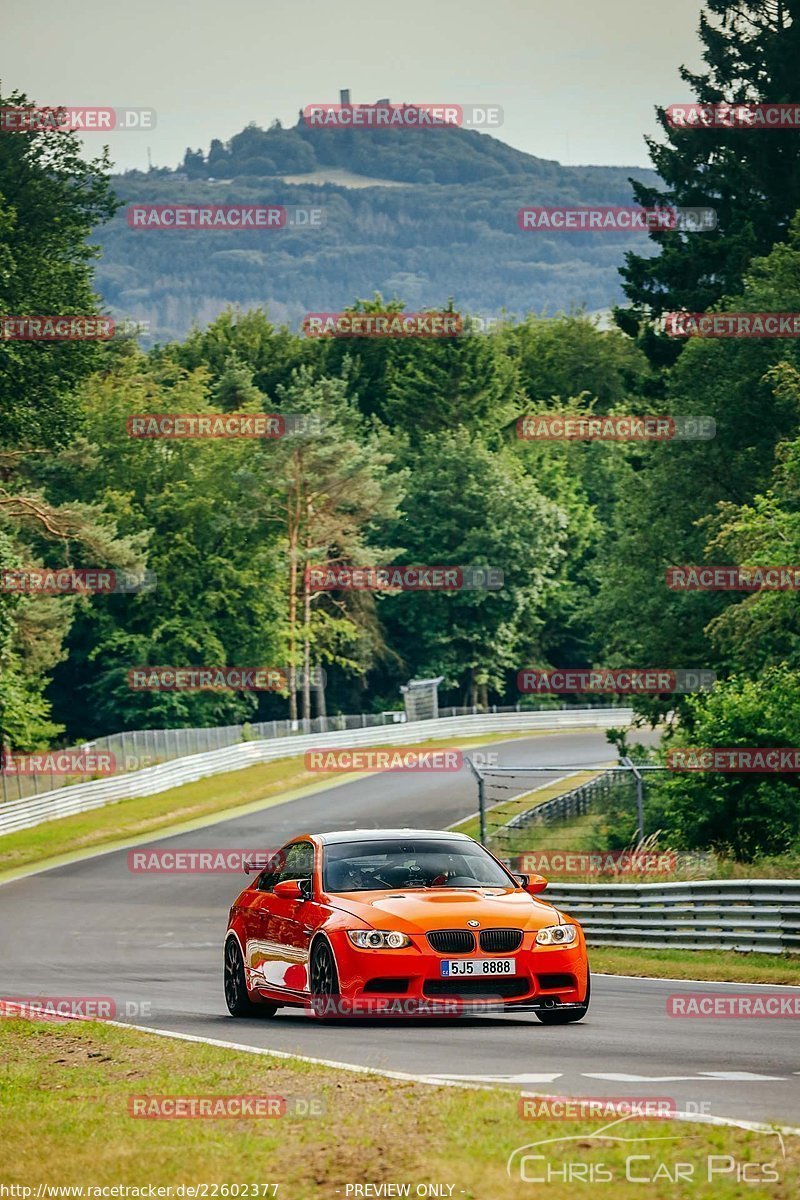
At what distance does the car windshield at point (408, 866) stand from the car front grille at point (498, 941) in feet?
3.27

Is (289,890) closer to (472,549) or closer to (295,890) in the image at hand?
(295,890)

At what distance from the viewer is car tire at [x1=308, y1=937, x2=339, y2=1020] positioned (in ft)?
43.8

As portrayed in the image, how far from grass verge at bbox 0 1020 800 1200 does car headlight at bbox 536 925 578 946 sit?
321 centimetres

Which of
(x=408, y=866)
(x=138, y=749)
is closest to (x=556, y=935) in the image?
(x=408, y=866)

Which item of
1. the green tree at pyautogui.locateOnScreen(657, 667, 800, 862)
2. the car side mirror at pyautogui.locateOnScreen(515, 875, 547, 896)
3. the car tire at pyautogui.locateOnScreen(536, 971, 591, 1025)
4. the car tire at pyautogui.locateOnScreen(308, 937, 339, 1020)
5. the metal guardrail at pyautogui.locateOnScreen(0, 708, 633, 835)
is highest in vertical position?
the car side mirror at pyautogui.locateOnScreen(515, 875, 547, 896)

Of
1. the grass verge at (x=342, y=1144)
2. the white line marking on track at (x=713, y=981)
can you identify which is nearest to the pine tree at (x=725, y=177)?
the white line marking on track at (x=713, y=981)

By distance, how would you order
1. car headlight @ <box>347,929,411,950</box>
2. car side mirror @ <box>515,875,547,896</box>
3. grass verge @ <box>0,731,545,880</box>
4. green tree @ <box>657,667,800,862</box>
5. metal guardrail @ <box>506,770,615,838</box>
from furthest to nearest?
grass verge @ <box>0,731,545,880</box> < metal guardrail @ <box>506,770,615,838</box> < green tree @ <box>657,667,800,862</box> < car side mirror @ <box>515,875,547,896</box> < car headlight @ <box>347,929,411,950</box>

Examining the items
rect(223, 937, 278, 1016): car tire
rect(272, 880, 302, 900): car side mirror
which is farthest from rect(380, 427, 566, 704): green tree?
rect(272, 880, 302, 900): car side mirror

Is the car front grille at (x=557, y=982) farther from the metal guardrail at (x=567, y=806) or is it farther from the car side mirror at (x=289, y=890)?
the metal guardrail at (x=567, y=806)

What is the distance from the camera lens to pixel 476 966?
13047mm

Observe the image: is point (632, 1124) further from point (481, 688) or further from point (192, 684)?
point (481, 688)

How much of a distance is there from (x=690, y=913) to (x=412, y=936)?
415 inches

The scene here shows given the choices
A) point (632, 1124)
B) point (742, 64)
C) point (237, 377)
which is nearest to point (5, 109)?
point (742, 64)

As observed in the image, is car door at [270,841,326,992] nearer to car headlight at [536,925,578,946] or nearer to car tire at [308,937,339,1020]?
car tire at [308,937,339,1020]
